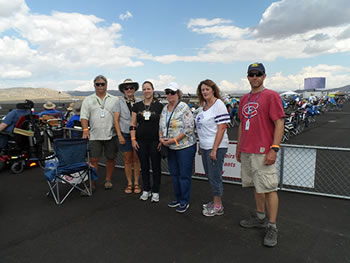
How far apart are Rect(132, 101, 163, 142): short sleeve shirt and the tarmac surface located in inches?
44.7

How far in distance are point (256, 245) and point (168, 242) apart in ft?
3.37

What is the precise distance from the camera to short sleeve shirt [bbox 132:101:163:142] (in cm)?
367

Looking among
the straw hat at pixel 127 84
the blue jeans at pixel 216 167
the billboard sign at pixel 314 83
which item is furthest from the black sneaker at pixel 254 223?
the billboard sign at pixel 314 83

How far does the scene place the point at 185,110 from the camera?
3408 mm

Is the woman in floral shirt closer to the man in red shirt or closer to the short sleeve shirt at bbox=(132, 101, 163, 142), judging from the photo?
the short sleeve shirt at bbox=(132, 101, 163, 142)

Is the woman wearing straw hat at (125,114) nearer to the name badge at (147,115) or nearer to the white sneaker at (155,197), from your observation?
the name badge at (147,115)

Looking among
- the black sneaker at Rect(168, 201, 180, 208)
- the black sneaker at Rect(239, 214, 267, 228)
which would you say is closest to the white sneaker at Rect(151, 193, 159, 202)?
the black sneaker at Rect(168, 201, 180, 208)

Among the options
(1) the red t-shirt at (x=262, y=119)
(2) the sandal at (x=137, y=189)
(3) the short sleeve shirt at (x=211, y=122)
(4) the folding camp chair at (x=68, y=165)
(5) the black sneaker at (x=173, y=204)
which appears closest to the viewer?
(1) the red t-shirt at (x=262, y=119)

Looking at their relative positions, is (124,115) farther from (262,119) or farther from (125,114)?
(262,119)

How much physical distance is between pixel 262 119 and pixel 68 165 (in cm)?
329

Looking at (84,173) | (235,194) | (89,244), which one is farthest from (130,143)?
(235,194)

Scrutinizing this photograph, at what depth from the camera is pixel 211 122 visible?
3.13 metres

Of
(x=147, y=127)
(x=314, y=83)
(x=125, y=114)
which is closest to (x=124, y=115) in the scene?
(x=125, y=114)

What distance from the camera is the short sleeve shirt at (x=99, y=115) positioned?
428cm
